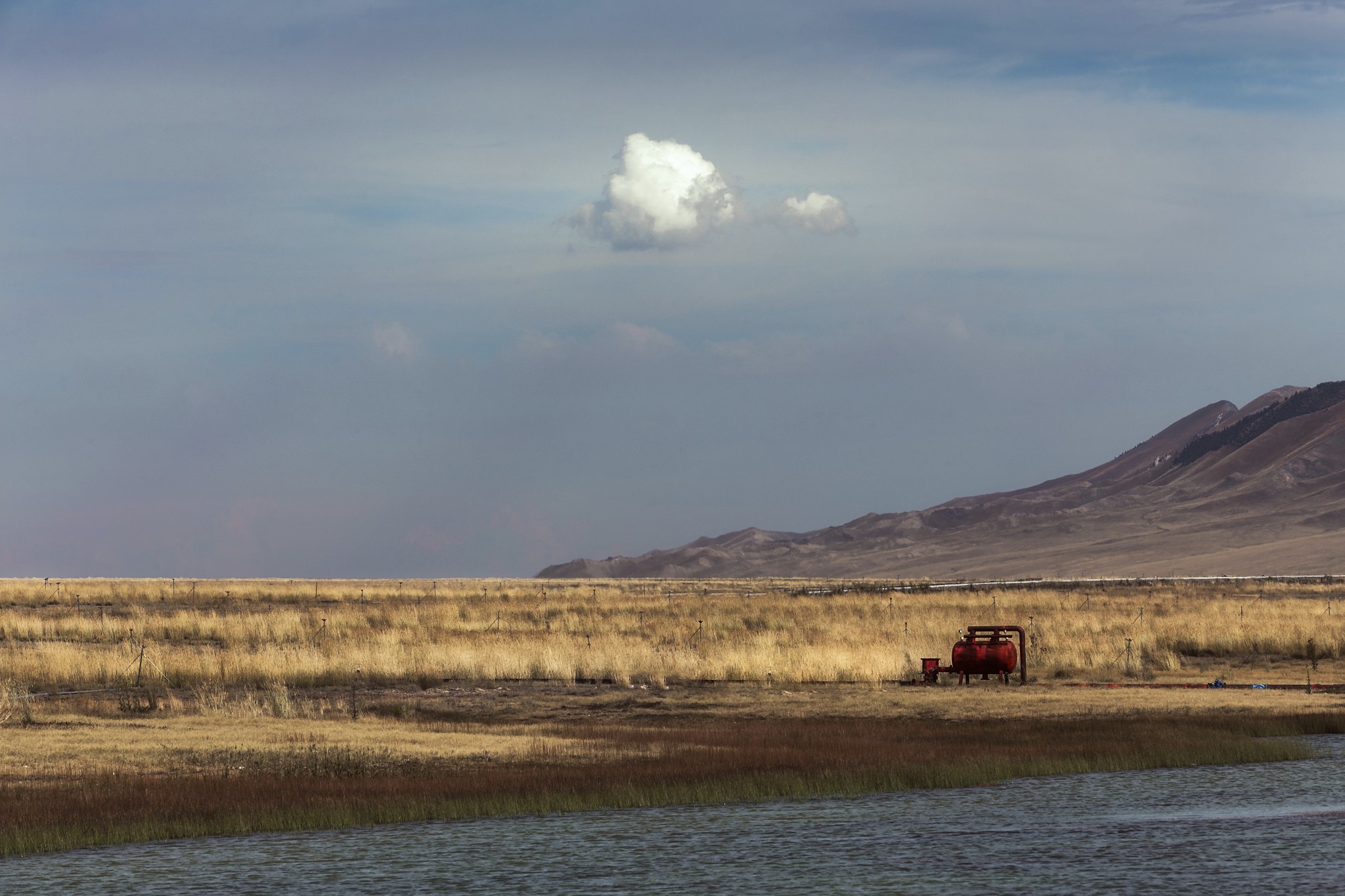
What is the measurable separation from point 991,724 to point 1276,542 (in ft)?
492

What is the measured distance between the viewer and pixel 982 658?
3562 cm

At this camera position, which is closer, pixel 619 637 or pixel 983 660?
pixel 983 660

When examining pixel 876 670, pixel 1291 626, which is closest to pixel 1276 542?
pixel 1291 626

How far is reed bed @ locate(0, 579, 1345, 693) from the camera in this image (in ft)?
122

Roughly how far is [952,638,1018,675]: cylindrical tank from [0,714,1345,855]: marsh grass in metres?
6.21

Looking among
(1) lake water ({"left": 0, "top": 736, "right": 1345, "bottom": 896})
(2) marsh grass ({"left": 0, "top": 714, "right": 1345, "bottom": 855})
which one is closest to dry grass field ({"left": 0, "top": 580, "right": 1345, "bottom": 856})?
(2) marsh grass ({"left": 0, "top": 714, "right": 1345, "bottom": 855})

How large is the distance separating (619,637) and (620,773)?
25.4 m

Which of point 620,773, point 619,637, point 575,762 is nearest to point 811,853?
point 620,773

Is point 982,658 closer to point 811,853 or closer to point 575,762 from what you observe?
point 575,762

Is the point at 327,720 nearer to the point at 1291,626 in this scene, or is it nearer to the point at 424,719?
the point at 424,719

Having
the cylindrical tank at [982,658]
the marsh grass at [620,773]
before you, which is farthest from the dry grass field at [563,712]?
the cylindrical tank at [982,658]

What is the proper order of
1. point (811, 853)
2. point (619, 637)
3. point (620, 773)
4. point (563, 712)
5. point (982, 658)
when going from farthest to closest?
point (619, 637)
point (982, 658)
point (563, 712)
point (620, 773)
point (811, 853)

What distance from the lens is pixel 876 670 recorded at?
37125 millimetres

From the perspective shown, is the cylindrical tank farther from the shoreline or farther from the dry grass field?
the shoreline
